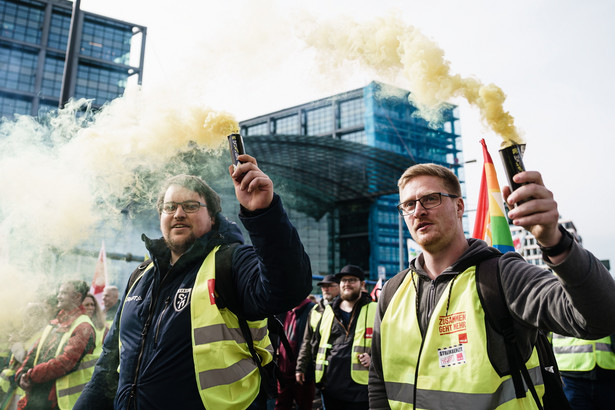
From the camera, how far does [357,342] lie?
5277 mm

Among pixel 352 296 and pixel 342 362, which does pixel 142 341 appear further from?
pixel 352 296

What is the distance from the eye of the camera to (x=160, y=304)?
7.69 ft

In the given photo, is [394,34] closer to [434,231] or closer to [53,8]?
[434,231]

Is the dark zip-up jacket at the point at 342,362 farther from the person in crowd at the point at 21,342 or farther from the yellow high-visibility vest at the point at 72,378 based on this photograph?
the person in crowd at the point at 21,342

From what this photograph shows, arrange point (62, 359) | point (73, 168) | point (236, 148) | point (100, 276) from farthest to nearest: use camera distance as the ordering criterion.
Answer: point (100, 276), point (62, 359), point (73, 168), point (236, 148)

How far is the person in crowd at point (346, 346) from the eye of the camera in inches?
197

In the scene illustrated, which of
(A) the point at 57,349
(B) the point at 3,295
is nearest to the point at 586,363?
(A) the point at 57,349

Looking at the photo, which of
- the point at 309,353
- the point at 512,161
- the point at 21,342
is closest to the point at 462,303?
the point at 512,161

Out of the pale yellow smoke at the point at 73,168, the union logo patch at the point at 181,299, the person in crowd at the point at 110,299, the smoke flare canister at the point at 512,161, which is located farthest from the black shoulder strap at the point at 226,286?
the person in crowd at the point at 110,299

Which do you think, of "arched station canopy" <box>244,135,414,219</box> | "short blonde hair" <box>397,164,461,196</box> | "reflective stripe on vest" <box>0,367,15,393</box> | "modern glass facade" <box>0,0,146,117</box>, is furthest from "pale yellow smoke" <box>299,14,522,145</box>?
"modern glass facade" <box>0,0,146,117</box>

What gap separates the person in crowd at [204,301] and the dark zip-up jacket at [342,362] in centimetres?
291

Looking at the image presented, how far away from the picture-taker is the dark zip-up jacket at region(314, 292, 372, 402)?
497cm

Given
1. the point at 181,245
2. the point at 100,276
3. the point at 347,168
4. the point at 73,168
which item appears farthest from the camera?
the point at 347,168

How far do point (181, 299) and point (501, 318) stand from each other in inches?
59.0
